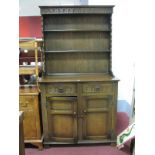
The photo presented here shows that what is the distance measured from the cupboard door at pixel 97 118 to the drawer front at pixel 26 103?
65 centimetres

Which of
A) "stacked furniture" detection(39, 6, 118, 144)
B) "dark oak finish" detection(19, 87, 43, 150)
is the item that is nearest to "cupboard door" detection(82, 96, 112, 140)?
"stacked furniture" detection(39, 6, 118, 144)

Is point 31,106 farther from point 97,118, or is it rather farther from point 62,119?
point 97,118

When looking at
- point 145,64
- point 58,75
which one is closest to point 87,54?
point 58,75

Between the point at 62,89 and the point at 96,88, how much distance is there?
41 cm

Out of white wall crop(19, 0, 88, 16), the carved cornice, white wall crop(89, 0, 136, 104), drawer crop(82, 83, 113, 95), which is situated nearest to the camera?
drawer crop(82, 83, 113, 95)

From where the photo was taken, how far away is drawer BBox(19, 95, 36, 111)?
2441 mm

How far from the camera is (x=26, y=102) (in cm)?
245

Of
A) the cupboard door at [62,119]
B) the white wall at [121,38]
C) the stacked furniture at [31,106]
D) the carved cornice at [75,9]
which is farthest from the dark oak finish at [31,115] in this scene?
the white wall at [121,38]

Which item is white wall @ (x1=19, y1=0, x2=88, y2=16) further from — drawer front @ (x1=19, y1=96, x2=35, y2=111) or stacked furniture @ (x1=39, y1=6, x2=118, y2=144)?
drawer front @ (x1=19, y1=96, x2=35, y2=111)

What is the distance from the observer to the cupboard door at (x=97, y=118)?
97.0 inches

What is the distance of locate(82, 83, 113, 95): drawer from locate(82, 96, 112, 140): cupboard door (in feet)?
0.21

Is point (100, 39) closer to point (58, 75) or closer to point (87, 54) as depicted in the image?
point (87, 54)

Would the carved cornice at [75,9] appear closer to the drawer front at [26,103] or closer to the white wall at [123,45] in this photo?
the white wall at [123,45]
